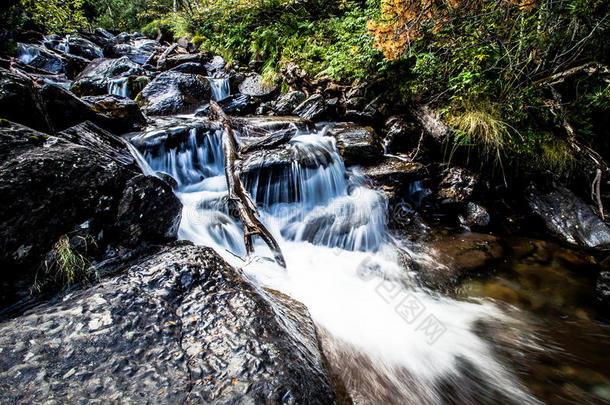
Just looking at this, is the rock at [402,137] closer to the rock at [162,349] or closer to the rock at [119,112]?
the rock at [162,349]

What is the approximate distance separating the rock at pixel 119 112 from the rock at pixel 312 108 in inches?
162

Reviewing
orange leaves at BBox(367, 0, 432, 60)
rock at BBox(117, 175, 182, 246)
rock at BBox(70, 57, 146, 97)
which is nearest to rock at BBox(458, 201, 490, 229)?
orange leaves at BBox(367, 0, 432, 60)

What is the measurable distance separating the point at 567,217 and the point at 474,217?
4.83 feet

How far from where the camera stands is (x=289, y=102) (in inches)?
300

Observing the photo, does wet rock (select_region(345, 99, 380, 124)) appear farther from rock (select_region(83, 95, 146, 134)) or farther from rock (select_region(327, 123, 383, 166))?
rock (select_region(83, 95, 146, 134))

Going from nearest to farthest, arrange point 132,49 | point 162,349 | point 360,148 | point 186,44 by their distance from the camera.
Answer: point 162,349 < point 360,148 < point 186,44 < point 132,49

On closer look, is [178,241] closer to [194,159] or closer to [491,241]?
[194,159]

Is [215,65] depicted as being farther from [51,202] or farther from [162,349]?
[162,349]

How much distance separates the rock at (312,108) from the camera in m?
7.04

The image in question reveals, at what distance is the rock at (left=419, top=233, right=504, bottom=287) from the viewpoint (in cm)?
356

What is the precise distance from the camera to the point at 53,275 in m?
2.19

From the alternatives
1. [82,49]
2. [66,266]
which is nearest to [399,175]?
[66,266]

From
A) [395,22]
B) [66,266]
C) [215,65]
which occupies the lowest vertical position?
[66,266]

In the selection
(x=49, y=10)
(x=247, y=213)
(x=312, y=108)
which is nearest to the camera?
(x=247, y=213)
